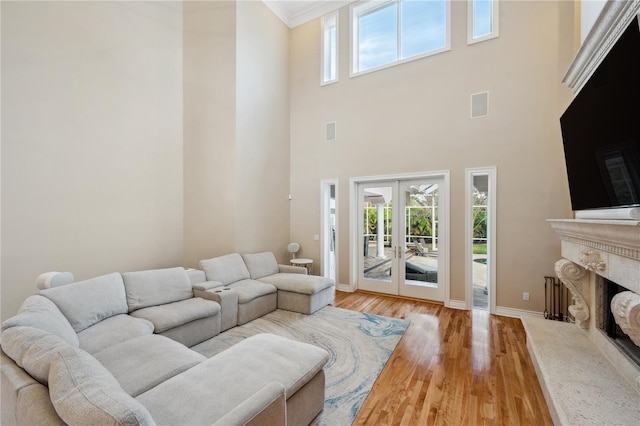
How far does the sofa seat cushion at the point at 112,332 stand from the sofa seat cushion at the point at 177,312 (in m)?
0.10

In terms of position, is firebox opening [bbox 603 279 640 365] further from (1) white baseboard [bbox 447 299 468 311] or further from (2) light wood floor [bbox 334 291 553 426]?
(1) white baseboard [bbox 447 299 468 311]

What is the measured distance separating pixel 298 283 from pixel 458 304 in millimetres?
2625

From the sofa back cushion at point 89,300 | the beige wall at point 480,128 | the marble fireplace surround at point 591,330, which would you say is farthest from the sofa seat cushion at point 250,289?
the marble fireplace surround at point 591,330

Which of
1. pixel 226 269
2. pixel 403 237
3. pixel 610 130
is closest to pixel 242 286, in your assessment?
pixel 226 269

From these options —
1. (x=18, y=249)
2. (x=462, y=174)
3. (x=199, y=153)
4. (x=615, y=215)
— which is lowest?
(x=18, y=249)

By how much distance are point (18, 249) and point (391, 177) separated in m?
5.38

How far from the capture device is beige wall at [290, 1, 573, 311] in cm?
389

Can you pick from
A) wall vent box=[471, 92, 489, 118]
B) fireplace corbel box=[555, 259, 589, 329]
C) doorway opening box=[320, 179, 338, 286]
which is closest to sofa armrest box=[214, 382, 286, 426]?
fireplace corbel box=[555, 259, 589, 329]

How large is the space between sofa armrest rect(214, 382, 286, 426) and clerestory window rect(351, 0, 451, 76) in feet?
17.7

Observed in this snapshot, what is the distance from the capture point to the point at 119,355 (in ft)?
6.83

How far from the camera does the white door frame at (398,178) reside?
455cm

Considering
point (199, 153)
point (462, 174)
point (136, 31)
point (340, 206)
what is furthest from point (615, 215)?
point (136, 31)

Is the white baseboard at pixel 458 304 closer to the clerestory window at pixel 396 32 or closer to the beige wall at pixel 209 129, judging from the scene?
the beige wall at pixel 209 129

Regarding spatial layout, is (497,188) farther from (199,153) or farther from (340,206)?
(199,153)
